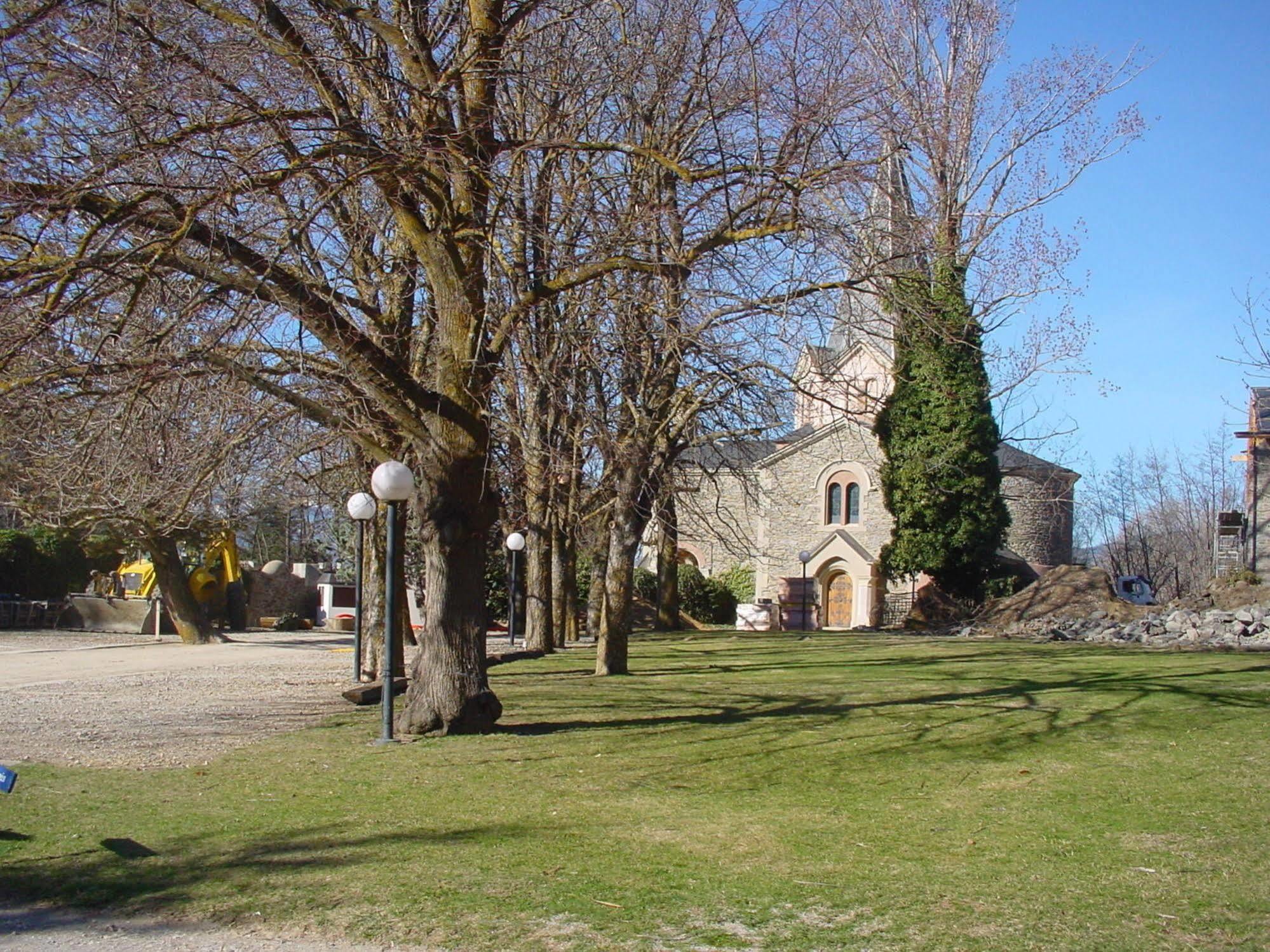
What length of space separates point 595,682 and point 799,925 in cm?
1163

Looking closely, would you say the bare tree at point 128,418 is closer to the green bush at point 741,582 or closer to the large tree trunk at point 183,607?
the large tree trunk at point 183,607

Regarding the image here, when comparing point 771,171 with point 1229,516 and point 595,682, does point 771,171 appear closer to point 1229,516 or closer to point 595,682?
point 595,682

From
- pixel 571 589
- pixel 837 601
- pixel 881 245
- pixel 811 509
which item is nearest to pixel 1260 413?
pixel 837 601

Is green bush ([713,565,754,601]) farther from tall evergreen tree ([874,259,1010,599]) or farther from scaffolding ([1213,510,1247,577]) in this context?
scaffolding ([1213,510,1247,577])

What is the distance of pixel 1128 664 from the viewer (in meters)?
17.8

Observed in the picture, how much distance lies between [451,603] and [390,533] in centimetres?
91

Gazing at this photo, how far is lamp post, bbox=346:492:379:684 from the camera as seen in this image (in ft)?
51.4

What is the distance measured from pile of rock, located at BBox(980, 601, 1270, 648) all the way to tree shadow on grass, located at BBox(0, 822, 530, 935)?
59.6 feet

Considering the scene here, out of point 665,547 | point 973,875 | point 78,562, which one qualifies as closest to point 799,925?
point 973,875

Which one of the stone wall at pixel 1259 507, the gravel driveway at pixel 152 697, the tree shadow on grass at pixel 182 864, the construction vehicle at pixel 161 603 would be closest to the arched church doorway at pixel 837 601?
the stone wall at pixel 1259 507

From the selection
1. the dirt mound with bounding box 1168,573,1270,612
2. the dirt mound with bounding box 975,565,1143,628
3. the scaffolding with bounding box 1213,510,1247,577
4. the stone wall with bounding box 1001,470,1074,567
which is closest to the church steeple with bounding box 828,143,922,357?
the dirt mound with bounding box 1168,573,1270,612

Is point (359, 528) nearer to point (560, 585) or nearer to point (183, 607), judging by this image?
point (560, 585)

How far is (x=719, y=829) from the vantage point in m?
7.66

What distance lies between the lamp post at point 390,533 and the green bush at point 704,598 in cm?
3444
